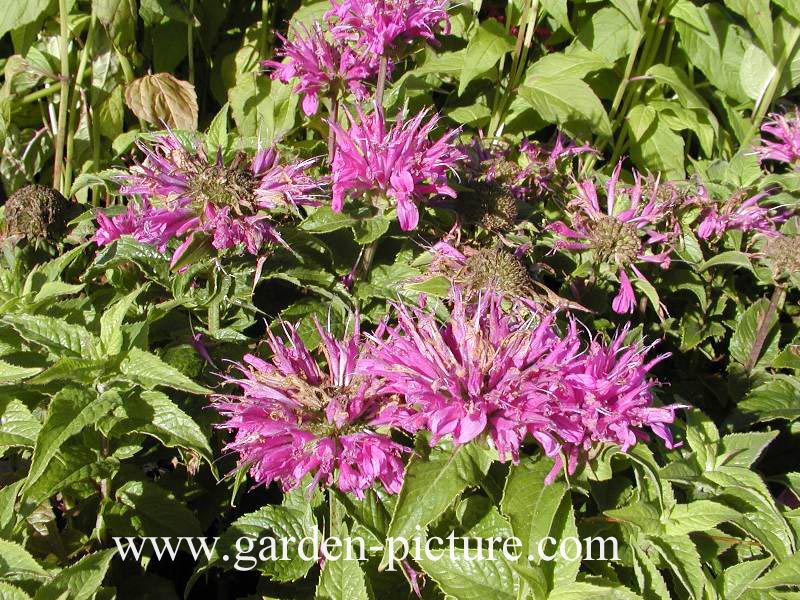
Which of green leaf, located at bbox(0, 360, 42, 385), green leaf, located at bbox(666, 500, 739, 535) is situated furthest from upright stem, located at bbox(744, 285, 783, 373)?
green leaf, located at bbox(0, 360, 42, 385)

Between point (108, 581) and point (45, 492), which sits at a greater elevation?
point (45, 492)

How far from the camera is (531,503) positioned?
1.01 meters

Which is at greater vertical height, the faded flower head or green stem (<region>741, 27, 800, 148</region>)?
green stem (<region>741, 27, 800, 148</region>)

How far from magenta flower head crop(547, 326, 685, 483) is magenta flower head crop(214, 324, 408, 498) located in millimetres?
235

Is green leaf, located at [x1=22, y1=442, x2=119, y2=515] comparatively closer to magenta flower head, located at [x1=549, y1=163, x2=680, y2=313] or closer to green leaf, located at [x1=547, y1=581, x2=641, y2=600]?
green leaf, located at [x1=547, y1=581, x2=641, y2=600]

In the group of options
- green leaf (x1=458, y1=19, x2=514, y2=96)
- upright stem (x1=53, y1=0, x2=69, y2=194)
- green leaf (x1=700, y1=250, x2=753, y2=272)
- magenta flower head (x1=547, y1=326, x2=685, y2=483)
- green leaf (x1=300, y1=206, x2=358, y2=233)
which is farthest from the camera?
upright stem (x1=53, y1=0, x2=69, y2=194)

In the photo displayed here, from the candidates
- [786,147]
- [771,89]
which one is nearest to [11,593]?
[786,147]

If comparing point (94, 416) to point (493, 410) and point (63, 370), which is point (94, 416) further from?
point (493, 410)

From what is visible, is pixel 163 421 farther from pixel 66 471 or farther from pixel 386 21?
pixel 386 21

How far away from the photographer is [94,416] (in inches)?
40.8

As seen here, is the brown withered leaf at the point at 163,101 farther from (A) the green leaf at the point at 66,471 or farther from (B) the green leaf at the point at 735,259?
(B) the green leaf at the point at 735,259

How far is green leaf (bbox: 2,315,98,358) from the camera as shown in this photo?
3.71ft

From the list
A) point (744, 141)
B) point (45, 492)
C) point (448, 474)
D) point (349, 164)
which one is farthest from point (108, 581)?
→ point (744, 141)

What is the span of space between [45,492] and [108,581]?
0.31 metres
